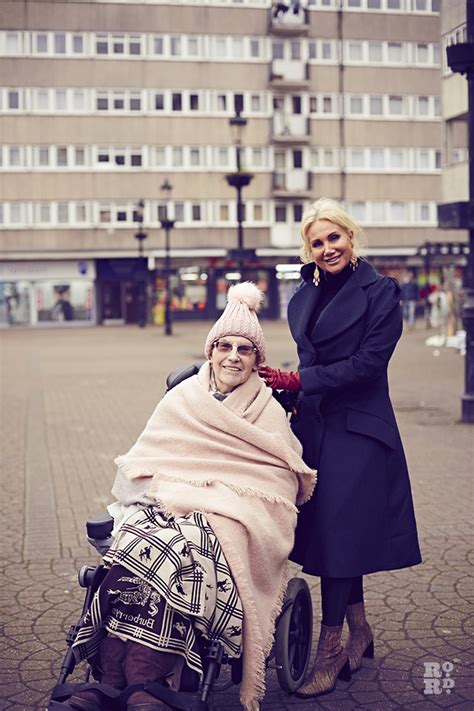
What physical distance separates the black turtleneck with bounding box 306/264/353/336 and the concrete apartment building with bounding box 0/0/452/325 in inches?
1759

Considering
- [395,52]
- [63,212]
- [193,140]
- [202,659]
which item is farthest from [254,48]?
[202,659]

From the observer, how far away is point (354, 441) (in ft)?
13.6

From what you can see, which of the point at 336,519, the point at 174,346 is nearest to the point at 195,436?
the point at 336,519

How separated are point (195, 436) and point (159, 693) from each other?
1.02 metres

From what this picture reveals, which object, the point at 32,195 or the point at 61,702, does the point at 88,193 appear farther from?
the point at 61,702

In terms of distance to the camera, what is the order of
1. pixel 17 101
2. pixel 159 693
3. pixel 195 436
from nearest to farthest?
pixel 159 693 < pixel 195 436 < pixel 17 101

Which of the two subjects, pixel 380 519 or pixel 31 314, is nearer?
pixel 380 519

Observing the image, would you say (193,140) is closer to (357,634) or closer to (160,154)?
(160,154)

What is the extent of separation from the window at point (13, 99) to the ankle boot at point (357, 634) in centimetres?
4718

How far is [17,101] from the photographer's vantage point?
1917 inches

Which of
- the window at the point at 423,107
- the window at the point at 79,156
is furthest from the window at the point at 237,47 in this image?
the window at the point at 423,107

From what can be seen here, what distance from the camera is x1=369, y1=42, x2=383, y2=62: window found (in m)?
50.5

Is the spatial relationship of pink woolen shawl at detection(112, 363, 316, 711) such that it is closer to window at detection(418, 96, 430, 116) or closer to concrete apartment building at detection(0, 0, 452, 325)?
concrete apartment building at detection(0, 0, 452, 325)

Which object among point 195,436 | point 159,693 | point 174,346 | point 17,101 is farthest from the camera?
point 17,101
